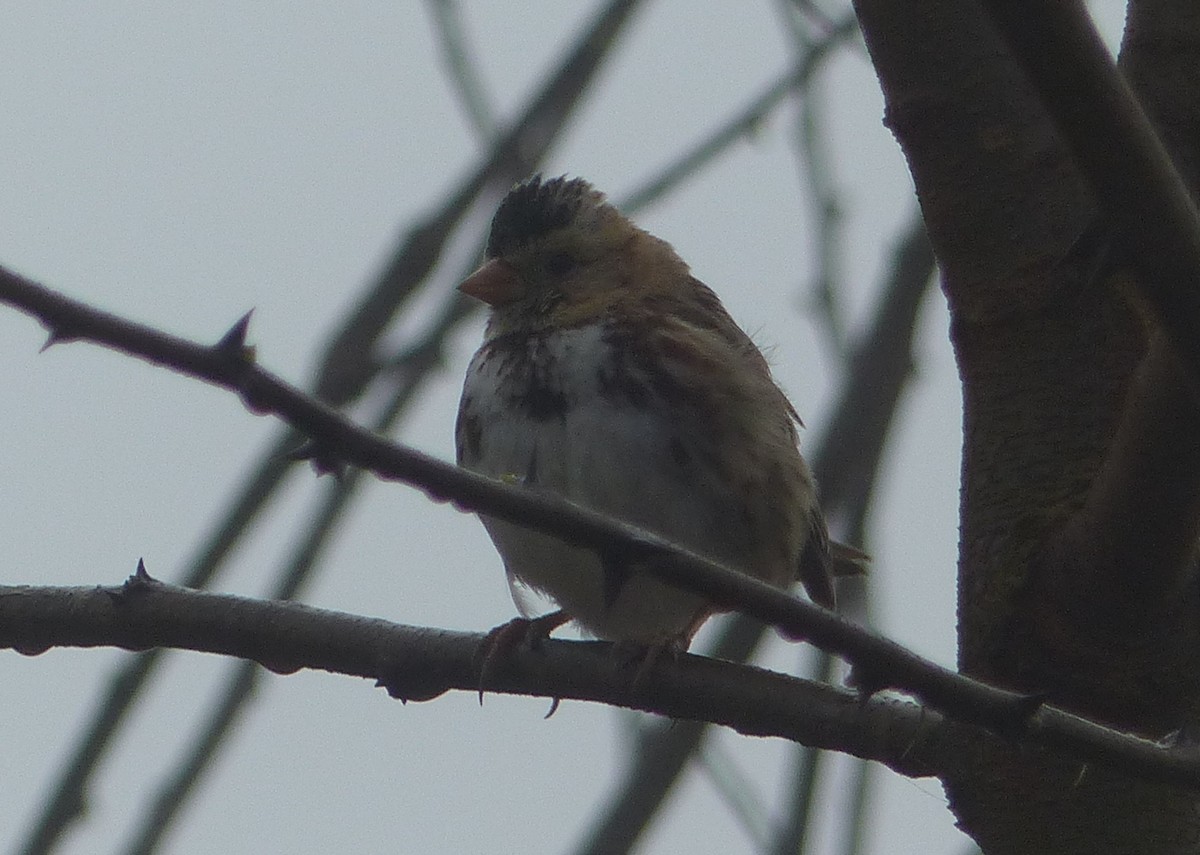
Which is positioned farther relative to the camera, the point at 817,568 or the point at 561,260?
the point at 561,260

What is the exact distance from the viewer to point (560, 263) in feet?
15.0

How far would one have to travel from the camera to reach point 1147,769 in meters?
1.82

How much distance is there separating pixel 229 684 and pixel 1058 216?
1565mm

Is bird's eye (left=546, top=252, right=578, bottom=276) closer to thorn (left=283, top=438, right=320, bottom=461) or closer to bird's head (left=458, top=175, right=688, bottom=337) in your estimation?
bird's head (left=458, top=175, right=688, bottom=337)

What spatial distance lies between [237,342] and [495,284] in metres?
3.13

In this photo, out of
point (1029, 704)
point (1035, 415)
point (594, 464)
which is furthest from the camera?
point (594, 464)

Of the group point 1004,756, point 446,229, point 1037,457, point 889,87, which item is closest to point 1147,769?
point 1004,756

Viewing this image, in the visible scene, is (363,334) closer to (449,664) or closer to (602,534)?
(449,664)

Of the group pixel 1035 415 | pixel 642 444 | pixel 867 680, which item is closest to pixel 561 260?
pixel 642 444

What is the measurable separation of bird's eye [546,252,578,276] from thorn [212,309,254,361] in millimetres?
3222

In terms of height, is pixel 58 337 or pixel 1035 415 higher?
pixel 1035 415

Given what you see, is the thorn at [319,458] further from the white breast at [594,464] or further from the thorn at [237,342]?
the white breast at [594,464]

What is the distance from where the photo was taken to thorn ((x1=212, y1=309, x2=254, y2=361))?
1310 mm

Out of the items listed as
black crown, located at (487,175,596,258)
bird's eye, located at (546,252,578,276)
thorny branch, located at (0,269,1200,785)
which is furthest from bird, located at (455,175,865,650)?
thorny branch, located at (0,269,1200,785)
